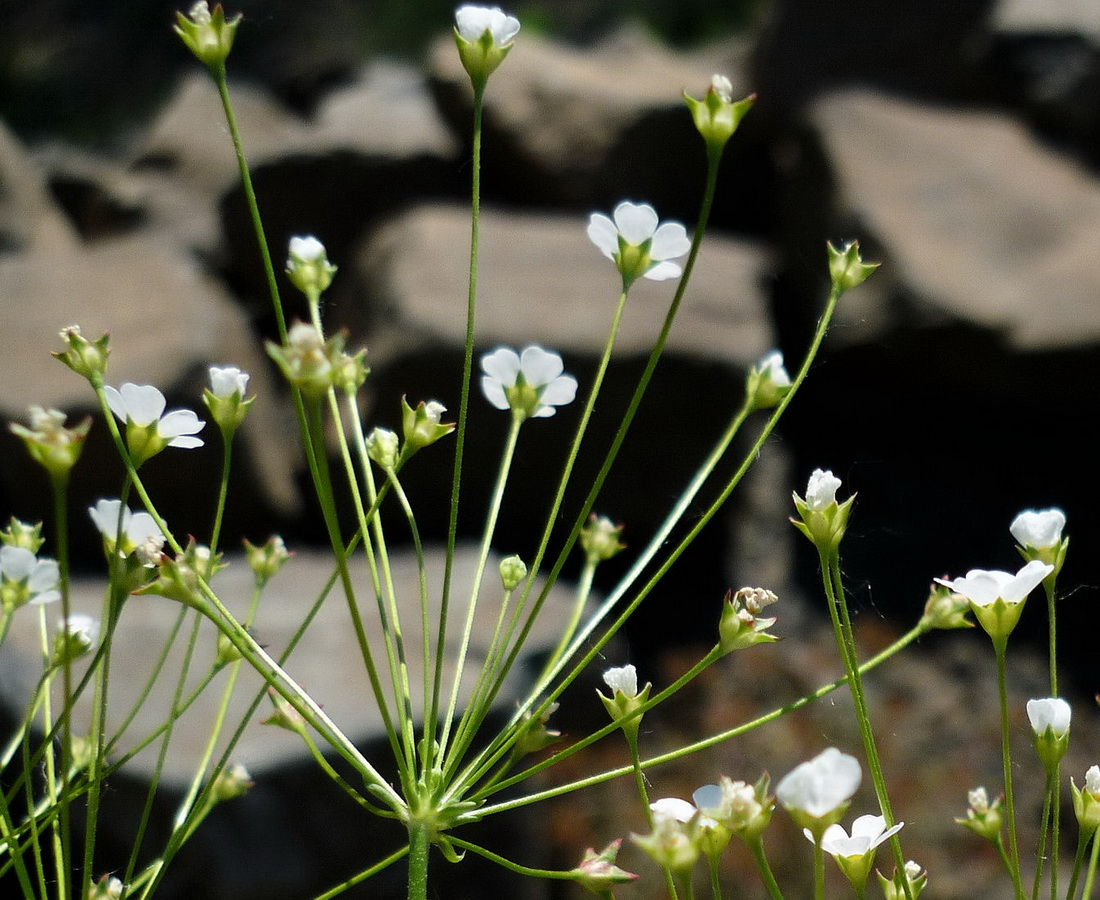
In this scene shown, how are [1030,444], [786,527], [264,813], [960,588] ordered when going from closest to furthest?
[960,588] < [264,813] < [1030,444] < [786,527]

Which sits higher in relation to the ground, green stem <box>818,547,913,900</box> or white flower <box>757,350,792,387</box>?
white flower <box>757,350,792,387</box>

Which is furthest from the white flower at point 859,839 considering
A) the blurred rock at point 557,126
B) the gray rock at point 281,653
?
the blurred rock at point 557,126

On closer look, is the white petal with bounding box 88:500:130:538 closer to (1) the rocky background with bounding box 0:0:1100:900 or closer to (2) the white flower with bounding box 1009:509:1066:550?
(2) the white flower with bounding box 1009:509:1066:550

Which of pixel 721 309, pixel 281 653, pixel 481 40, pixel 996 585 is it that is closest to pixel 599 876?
pixel 996 585

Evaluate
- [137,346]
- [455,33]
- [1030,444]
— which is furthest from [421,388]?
[455,33]

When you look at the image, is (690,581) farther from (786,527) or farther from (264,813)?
(264,813)

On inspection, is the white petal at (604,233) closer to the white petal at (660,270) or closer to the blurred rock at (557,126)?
the white petal at (660,270)

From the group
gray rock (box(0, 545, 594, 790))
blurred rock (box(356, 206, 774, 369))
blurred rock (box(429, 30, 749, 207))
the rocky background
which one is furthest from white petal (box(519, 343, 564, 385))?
blurred rock (box(429, 30, 749, 207))
